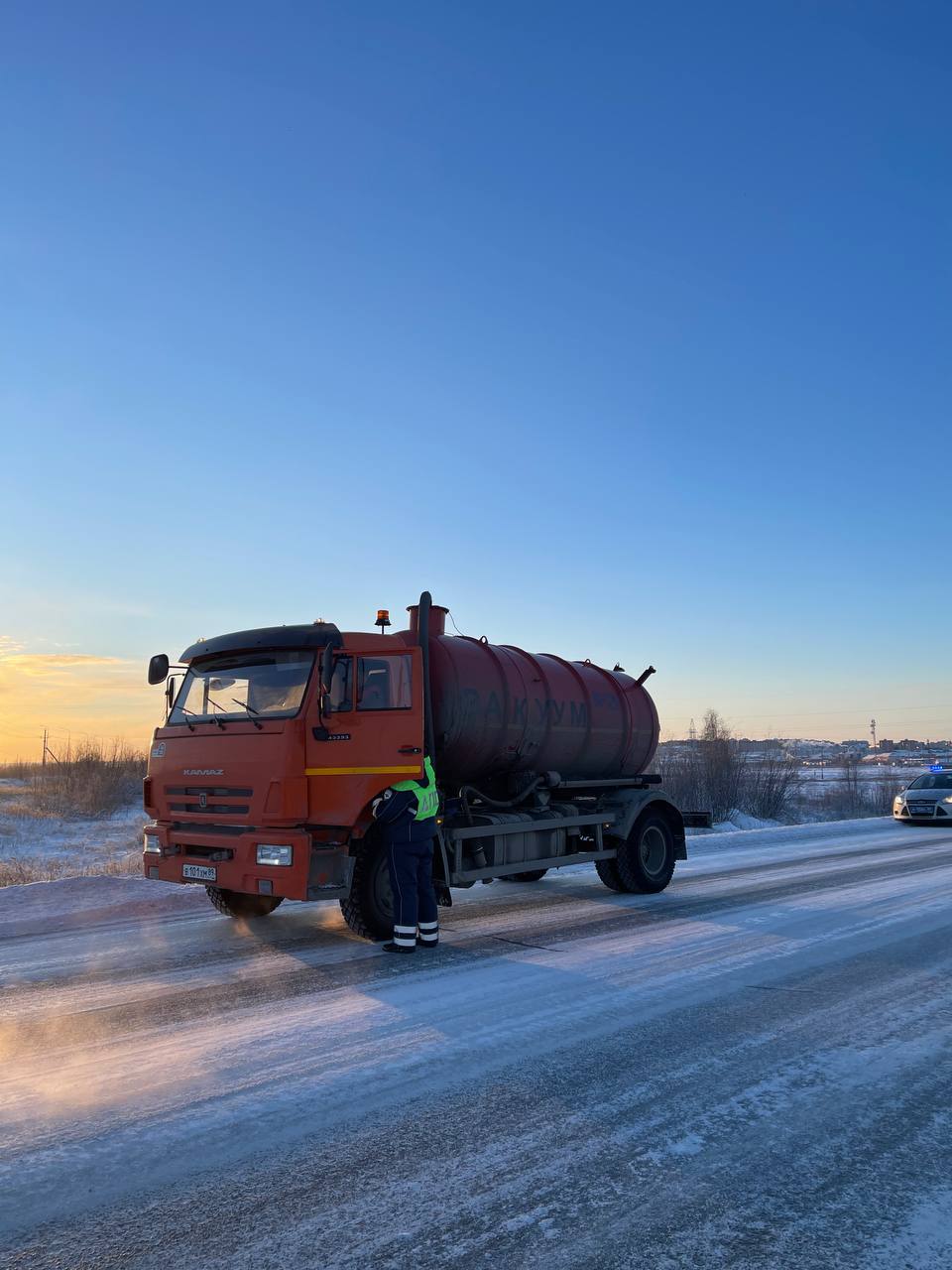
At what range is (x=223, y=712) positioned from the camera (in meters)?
8.27

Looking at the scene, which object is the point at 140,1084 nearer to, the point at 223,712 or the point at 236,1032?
the point at 236,1032

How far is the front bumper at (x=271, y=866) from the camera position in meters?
7.27

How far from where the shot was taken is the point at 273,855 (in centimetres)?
737

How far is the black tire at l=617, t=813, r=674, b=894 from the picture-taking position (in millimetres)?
11070

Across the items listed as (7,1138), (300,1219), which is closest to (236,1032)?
(7,1138)

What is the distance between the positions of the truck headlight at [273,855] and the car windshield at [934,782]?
2205 cm

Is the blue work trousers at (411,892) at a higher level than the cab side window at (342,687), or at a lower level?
lower

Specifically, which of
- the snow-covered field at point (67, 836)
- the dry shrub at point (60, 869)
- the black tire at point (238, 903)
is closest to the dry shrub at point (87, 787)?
the snow-covered field at point (67, 836)

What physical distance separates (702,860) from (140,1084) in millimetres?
12189

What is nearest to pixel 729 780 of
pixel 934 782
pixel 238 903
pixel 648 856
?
pixel 934 782

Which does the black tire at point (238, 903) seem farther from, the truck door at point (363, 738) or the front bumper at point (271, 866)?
the truck door at point (363, 738)

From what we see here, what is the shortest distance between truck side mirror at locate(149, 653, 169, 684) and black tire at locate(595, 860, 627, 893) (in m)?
5.71

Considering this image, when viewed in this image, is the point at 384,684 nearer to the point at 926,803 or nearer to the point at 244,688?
the point at 244,688

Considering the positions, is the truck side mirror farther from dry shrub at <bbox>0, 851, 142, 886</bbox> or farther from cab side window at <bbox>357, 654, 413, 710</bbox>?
dry shrub at <bbox>0, 851, 142, 886</bbox>
